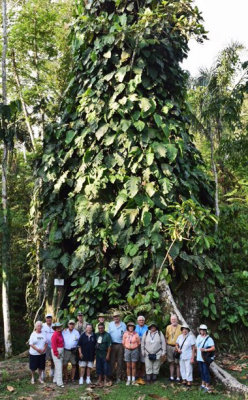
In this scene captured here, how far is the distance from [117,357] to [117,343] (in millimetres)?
225

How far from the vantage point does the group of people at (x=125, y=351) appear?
6.34 meters

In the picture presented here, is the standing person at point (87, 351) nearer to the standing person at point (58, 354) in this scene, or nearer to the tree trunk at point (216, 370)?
the standing person at point (58, 354)

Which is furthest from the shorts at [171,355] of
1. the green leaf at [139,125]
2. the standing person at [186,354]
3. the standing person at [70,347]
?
the green leaf at [139,125]

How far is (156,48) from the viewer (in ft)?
30.6

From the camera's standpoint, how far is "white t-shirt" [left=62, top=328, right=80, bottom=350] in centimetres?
685

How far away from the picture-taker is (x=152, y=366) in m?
6.45

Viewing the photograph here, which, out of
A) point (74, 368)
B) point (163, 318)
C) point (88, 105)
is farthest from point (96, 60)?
point (74, 368)

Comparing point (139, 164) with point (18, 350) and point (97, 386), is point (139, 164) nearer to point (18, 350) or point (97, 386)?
point (97, 386)

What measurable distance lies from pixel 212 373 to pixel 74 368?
2341 millimetres

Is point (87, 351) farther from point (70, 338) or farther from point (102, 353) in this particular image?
point (70, 338)

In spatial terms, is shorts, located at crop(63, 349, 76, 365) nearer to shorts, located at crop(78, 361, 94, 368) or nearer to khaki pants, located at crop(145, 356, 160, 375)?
shorts, located at crop(78, 361, 94, 368)

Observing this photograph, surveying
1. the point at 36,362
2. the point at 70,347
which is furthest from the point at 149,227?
the point at 36,362

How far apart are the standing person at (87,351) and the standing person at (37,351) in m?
0.66

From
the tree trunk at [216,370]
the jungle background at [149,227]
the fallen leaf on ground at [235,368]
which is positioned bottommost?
the fallen leaf on ground at [235,368]
